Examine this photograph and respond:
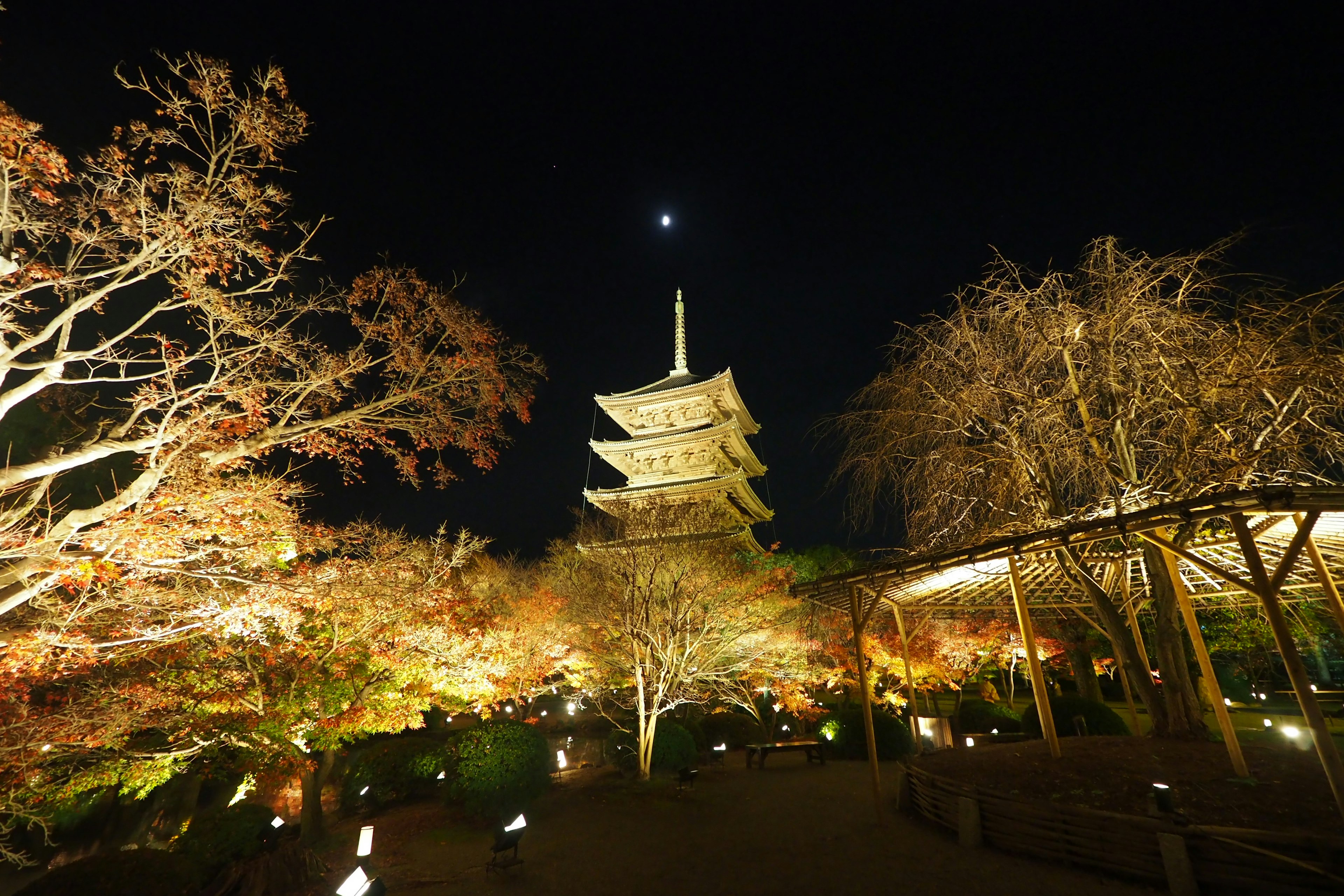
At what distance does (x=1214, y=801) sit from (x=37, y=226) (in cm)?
1317

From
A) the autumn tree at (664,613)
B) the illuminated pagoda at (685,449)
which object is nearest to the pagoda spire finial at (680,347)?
the illuminated pagoda at (685,449)

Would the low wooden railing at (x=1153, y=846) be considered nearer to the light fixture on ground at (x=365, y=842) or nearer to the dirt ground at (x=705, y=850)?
the dirt ground at (x=705, y=850)

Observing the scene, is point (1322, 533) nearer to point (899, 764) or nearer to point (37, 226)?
point (899, 764)

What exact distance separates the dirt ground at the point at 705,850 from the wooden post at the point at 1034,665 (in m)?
2.03

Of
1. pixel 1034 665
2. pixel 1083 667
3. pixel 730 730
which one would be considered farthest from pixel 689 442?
pixel 1034 665

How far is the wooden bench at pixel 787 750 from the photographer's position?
13.6 meters

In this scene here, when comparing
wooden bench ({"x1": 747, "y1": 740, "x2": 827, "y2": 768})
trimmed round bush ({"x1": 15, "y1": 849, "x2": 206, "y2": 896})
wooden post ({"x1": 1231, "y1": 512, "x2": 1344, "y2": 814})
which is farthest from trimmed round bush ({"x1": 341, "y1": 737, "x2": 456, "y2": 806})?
wooden post ({"x1": 1231, "y1": 512, "x2": 1344, "y2": 814})

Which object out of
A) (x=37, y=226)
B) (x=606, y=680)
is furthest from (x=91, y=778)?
(x=606, y=680)

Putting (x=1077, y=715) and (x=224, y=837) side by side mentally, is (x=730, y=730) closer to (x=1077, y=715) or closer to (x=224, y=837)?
(x=1077, y=715)

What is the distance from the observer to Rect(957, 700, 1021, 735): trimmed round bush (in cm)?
1545

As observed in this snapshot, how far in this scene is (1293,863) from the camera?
4.65m

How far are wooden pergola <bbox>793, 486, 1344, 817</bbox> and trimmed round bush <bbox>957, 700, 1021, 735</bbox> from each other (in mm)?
3595

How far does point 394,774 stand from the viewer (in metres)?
12.2

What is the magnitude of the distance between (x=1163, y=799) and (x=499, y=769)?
33.3 feet
